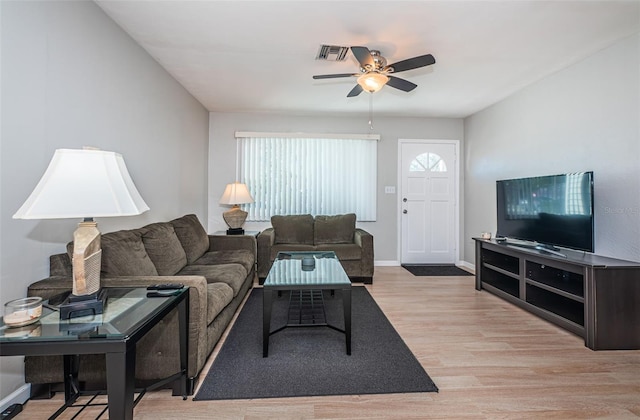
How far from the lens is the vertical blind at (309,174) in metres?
4.52

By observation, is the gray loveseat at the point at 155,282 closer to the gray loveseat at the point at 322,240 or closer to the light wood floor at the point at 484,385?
the light wood floor at the point at 484,385

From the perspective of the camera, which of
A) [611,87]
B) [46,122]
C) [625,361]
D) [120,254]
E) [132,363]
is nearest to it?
[132,363]

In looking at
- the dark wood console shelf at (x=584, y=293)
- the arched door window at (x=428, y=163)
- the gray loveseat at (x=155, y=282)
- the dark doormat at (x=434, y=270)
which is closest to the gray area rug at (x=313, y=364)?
the gray loveseat at (x=155, y=282)

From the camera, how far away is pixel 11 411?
137cm

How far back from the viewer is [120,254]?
5.91ft

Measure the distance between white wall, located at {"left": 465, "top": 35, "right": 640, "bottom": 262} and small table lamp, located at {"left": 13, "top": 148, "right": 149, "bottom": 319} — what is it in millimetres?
3461

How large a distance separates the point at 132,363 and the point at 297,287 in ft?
3.40

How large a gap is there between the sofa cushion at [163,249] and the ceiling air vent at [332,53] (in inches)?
83.2

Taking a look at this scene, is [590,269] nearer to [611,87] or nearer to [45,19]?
[611,87]

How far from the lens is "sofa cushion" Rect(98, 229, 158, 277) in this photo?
171 centimetres

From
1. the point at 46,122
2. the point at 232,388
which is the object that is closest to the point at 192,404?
the point at 232,388

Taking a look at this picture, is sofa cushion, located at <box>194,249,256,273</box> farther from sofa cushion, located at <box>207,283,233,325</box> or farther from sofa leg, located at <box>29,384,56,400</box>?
sofa leg, located at <box>29,384,56,400</box>

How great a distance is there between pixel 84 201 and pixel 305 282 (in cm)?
134

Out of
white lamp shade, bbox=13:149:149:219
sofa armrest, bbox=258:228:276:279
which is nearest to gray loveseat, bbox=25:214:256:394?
white lamp shade, bbox=13:149:149:219
